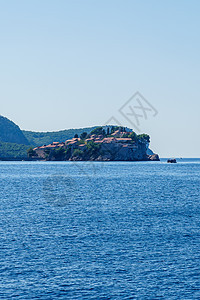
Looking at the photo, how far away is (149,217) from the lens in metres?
66.1

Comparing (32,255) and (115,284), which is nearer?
(115,284)

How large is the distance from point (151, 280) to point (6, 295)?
38.9ft

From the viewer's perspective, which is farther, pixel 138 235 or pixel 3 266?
pixel 138 235

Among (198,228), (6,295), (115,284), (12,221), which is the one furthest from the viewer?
(12,221)

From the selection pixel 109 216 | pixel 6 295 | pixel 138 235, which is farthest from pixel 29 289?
pixel 109 216

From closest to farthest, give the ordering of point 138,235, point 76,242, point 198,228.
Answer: point 76,242 < point 138,235 < point 198,228

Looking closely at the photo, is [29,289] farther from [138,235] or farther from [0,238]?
[138,235]

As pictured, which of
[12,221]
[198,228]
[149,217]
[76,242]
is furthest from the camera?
[149,217]

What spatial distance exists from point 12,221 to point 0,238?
1250cm

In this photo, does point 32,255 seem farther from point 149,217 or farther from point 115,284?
point 149,217

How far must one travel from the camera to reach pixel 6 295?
31016 millimetres

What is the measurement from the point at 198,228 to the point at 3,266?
1136 inches

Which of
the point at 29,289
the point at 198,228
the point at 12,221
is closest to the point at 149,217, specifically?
the point at 198,228

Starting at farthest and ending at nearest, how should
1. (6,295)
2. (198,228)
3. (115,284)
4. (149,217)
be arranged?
(149,217)
(198,228)
(115,284)
(6,295)
